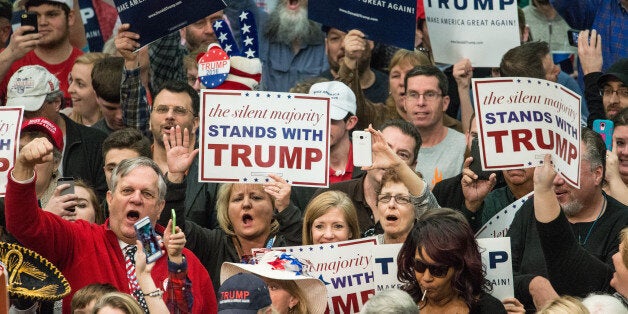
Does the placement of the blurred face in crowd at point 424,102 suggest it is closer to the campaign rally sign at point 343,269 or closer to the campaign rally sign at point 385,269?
the campaign rally sign at point 343,269

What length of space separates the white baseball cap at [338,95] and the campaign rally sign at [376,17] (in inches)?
23.5

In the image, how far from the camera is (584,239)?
9078 millimetres

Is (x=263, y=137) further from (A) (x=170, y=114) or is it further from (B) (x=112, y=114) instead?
(B) (x=112, y=114)

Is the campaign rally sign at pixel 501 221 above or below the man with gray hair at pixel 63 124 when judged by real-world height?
below

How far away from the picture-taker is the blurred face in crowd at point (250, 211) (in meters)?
9.42

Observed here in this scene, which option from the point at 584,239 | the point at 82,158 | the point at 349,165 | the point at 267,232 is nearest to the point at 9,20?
the point at 82,158

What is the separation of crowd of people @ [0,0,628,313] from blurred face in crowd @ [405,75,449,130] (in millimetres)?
13

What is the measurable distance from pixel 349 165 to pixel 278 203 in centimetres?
166

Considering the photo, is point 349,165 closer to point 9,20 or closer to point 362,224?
point 362,224

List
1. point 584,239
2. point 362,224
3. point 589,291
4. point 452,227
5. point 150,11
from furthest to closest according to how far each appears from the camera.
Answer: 1. point 150,11
2. point 362,224
3. point 584,239
4. point 589,291
5. point 452,227

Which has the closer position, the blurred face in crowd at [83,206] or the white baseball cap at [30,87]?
the blurred face in crowd at [83,206]

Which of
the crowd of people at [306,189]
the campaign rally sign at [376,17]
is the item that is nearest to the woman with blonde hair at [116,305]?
the crowd of people at [306,189]

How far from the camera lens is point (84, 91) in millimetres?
12234

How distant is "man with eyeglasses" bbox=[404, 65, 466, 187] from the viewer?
430 inches
